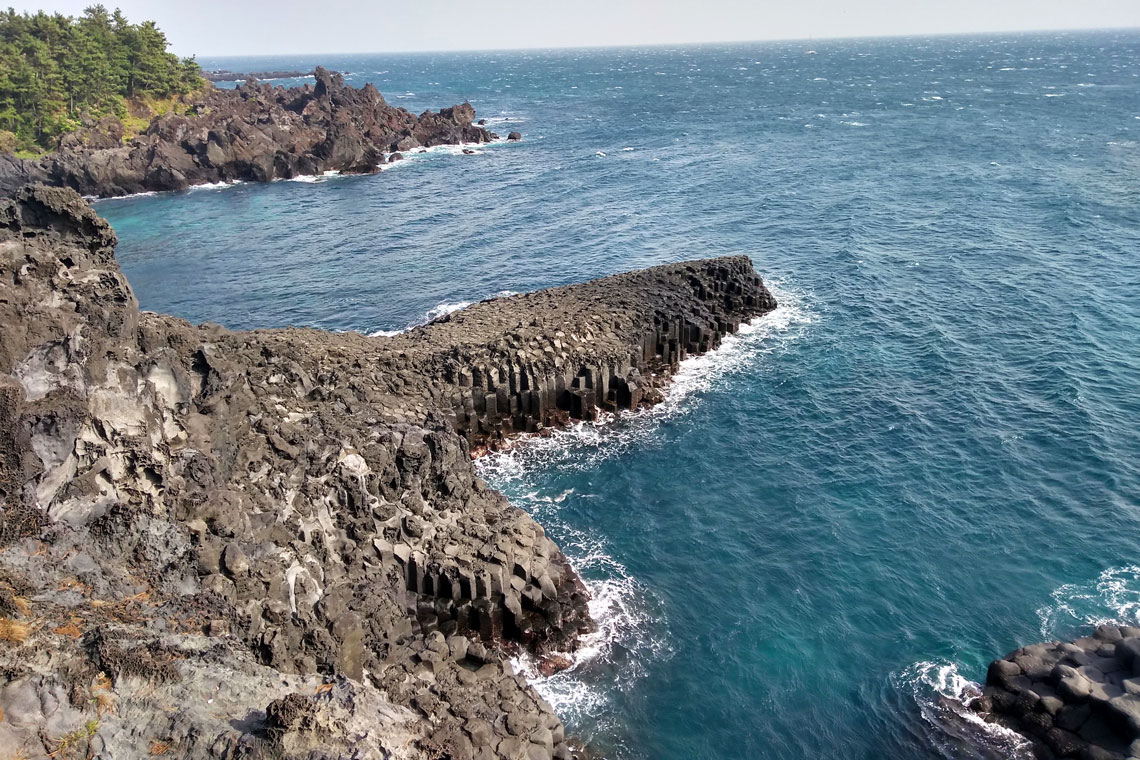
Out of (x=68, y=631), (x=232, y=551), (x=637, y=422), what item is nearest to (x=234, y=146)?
(x=637, y=422)

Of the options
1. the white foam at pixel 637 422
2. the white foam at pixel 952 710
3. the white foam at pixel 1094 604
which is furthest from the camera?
the white foam at pixel 637 422

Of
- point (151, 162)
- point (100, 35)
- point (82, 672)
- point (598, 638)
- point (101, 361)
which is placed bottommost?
point (598, 638)

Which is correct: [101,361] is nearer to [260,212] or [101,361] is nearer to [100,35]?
[260,212]

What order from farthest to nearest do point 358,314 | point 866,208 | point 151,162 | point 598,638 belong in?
1. point 151,162
2. point 866,208
3. point 358,314
4. point 598,638

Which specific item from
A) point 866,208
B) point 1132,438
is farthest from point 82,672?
point 866,208

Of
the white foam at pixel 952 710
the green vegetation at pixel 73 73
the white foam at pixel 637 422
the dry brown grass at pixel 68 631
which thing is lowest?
the white foam at pixel 952 710

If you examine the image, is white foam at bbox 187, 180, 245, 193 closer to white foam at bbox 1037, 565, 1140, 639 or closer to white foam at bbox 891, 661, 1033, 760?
white foam at bbox 891, 661, 1033, 760

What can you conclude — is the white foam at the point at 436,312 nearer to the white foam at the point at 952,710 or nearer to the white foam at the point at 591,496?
the white foam at the point at 591,496

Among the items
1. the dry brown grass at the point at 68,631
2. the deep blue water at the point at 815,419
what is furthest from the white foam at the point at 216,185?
the dry brown grass at the point at 68,631
